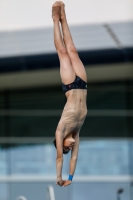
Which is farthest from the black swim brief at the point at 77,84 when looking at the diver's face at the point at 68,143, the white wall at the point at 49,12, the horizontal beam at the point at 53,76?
the horizontal beam at the point at 53,76

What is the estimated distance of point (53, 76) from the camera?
984 centimetres

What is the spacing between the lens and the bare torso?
4133mm

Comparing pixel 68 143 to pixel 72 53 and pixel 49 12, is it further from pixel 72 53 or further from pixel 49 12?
pixel 49 12

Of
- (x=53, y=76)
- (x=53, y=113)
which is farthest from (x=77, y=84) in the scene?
(x=53, y=113)

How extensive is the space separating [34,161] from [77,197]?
661 mm

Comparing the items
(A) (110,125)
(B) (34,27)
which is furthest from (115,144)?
(B) (34,27)

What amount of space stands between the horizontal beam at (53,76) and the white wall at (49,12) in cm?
86

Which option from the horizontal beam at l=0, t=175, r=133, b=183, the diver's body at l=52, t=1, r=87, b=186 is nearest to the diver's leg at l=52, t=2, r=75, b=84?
the diver's body at l=52, t=1, r=87, b=186

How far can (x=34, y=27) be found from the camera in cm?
906

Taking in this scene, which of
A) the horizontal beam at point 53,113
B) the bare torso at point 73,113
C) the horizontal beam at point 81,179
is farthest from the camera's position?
the horizontal beam at point 53,113

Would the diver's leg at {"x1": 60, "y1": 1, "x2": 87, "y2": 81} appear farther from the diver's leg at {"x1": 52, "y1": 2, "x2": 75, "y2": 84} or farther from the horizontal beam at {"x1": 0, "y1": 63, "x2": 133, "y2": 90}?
the horizontal beam at {"x1": 0, "y1": 63, "x2": 133, "y2": 90}

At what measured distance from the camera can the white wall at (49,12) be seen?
26.9ft

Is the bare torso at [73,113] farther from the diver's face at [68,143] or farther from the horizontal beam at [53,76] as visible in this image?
the horizontal beam at [53,76]

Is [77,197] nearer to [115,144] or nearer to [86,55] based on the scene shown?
[115,144]
